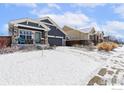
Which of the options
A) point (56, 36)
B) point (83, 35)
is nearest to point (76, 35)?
point (83, 35)

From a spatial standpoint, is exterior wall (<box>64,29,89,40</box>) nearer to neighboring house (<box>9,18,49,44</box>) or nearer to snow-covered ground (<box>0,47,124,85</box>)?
snow-covered ground (<box>0,47,124,85</box>)

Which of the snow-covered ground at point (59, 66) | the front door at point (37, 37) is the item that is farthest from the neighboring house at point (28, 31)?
the snow-covered ground at point (59, 66)

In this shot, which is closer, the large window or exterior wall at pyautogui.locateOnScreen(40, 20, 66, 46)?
the large window

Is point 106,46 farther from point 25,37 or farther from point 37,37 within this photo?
point 25,37

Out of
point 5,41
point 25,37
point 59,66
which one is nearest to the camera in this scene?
point 5,41

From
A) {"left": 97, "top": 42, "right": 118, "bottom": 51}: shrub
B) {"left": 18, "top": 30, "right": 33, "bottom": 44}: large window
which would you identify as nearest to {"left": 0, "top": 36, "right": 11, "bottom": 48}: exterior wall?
{"left": 18, "top": 30, "right": 33, "bottom": 44}: large window

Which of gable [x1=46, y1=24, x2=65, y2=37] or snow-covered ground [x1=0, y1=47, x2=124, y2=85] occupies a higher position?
gable [x1=46, y1=24, x2=65, y2=37]
